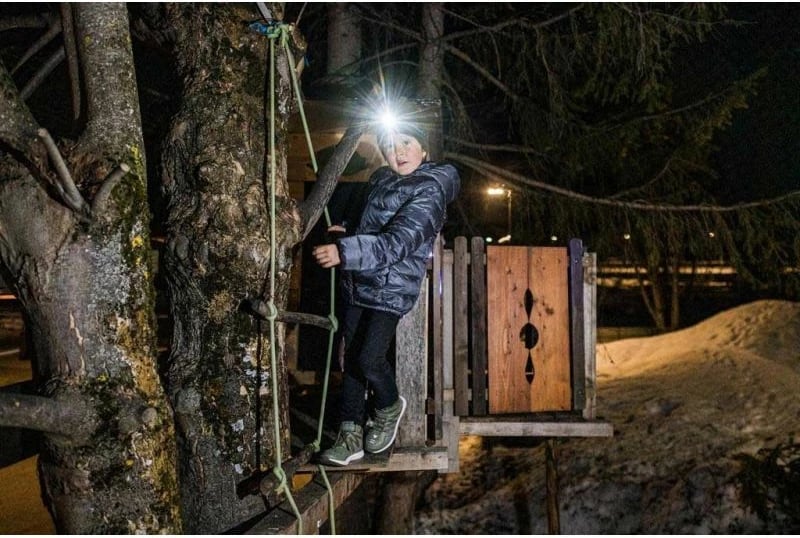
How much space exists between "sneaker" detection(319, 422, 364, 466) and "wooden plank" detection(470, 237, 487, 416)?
1.48 metres

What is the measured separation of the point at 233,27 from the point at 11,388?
362 cm

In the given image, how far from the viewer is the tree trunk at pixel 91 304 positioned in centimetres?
234

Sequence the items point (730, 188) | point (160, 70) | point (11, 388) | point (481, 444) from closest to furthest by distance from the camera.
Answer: point (11, 388) → point (160, 70) → point (481, 444) → point (730, 188)

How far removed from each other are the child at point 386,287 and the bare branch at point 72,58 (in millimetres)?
1626

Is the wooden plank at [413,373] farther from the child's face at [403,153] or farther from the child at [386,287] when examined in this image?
the child's face at [403,153]

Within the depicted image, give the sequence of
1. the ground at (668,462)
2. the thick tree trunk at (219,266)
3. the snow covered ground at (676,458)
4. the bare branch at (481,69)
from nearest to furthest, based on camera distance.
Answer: the thick tree trunk at (219,266) → the ground at (668,462) → the snow covered ground at (676,458) → the bare branch at (481,69)

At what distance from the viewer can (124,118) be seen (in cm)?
259

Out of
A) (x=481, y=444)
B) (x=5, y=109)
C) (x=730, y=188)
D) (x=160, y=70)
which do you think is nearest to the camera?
(x=5, y=109)

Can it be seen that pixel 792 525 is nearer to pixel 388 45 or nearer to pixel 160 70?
pixel 388 45

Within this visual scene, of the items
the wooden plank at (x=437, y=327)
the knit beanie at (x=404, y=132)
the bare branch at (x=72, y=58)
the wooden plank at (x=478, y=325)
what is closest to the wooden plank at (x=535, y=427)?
the wooden plank at (x=478, y=325)

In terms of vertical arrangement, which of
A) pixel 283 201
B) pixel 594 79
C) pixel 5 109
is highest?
pixel 594 79

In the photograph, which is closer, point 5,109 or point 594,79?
point 5,109

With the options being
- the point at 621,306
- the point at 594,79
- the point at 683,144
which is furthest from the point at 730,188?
the point at 594,79

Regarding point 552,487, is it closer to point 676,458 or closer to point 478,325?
point 676,458
